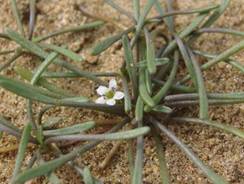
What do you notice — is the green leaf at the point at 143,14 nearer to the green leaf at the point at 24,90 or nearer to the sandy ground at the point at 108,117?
the sandy ground at the point at 108,117

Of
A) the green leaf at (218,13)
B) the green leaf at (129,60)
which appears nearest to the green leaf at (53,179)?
the green leaf at (129,60)

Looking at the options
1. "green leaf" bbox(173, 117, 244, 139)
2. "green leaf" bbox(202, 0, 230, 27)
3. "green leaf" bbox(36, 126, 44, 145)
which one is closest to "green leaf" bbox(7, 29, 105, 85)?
"green leaf" bbox(36, 126, 44, 145)

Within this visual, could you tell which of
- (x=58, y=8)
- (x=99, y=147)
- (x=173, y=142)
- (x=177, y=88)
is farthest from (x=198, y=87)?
(x=58, y=8)

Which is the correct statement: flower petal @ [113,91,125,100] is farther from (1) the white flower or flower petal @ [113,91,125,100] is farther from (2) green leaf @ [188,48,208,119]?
(2) green leaf @ [188,48,208,119]

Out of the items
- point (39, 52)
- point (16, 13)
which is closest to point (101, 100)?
point (39, 52)

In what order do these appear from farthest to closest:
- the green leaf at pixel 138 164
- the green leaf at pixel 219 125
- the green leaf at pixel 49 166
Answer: the green leaf at pixel 219 125
the green leaf at pixel 138 164
the green leaf at pixel 49 166

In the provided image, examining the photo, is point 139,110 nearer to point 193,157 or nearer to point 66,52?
point 193,157
